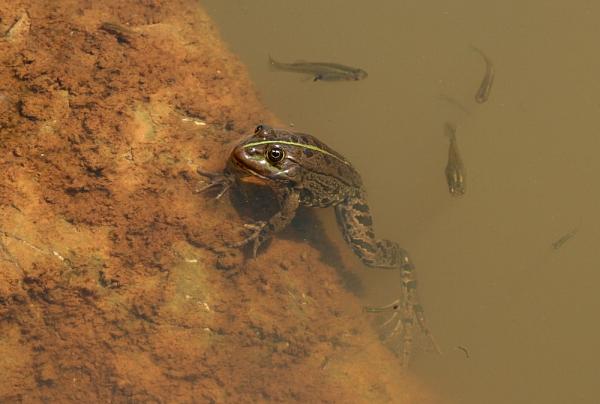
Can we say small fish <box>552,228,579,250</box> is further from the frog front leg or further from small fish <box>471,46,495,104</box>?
the frog front leg

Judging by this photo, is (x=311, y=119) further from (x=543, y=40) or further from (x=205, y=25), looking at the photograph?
(x=543, y=40)

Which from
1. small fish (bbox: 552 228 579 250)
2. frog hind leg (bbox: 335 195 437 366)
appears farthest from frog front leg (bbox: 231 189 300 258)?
small fish (bbox: 552 228 579 250)

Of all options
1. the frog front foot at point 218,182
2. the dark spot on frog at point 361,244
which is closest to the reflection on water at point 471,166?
the dark spot on frog at point 361,244

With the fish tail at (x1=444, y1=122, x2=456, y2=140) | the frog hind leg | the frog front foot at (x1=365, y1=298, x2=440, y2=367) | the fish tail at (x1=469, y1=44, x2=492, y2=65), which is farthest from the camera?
the fish tail at (x1=469, y1=44, x2=492, y2=65)

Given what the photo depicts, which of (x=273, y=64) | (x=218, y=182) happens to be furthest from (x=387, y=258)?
(x=273, y=64)

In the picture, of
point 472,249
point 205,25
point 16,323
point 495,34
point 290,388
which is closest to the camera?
point 16,323

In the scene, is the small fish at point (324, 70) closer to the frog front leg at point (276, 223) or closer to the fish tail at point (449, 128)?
the fish tail at point (449, 128)

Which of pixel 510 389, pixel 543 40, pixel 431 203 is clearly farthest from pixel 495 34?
pixel 510 389
